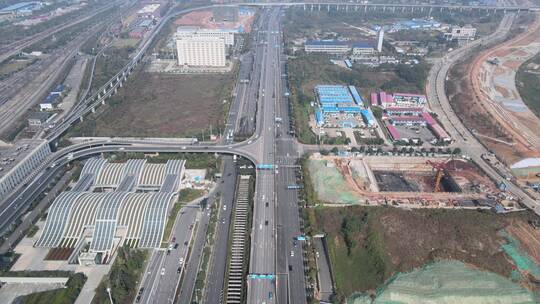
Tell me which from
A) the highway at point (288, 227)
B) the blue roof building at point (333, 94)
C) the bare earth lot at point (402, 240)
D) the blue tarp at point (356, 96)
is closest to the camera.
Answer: the highway at point (288, 227)

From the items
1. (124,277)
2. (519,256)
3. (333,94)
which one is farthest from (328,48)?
(124,277)

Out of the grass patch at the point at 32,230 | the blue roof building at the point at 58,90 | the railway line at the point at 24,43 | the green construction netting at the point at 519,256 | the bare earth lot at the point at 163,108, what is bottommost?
the grass patch at the point at 32,230

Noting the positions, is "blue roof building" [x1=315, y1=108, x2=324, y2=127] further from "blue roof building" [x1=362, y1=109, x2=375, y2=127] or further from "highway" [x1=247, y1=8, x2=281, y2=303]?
"highway" [x1=247, y1=8, x2=281, y2=303]

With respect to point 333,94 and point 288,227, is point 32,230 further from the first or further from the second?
point 333,94

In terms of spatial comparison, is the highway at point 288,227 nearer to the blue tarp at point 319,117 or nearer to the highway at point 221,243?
the blue tarp at point 319,117

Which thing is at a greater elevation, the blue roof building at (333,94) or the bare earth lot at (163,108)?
the blue roof building at (333,94)

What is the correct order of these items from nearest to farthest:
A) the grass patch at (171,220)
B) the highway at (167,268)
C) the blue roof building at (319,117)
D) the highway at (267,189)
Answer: the highway at (167,268)
the highway at (267,189)
the grass patch at (171,220)
the blue roof building at (319,117)

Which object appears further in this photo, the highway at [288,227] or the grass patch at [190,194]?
the grass patch at [190,194]

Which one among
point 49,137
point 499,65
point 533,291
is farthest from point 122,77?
point 499,65

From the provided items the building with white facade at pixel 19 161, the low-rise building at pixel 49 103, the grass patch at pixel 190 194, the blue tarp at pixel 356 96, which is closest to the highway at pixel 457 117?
the blue tarp at pixel 356 96
